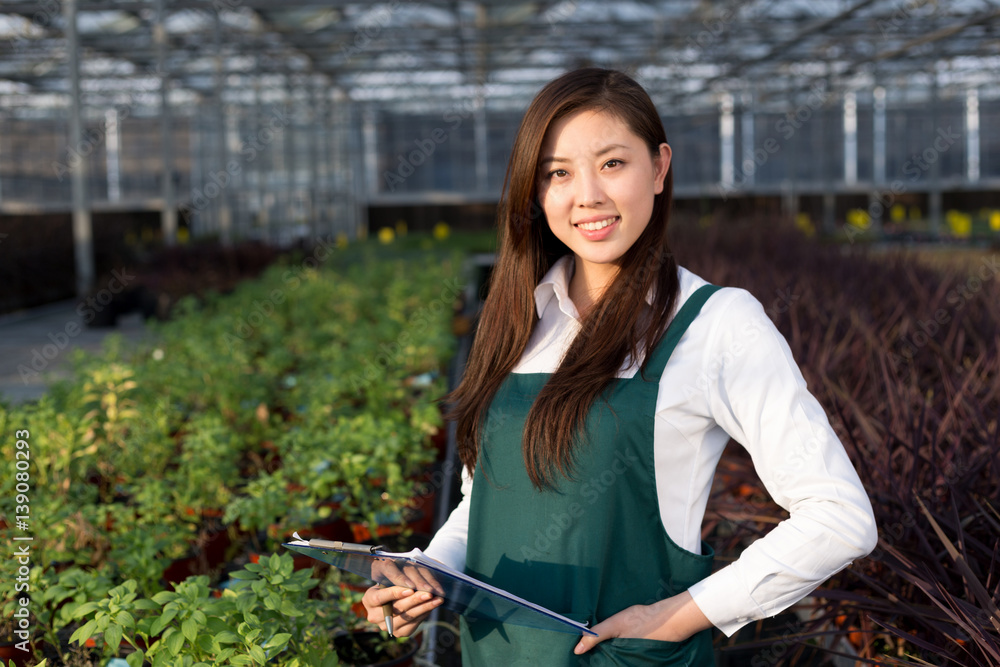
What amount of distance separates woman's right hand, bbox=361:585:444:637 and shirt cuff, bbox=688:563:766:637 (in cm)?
34

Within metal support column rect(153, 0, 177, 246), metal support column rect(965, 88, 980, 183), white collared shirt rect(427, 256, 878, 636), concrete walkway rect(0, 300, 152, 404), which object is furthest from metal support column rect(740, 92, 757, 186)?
white collared shirt rect(427, 256, 878, 636)

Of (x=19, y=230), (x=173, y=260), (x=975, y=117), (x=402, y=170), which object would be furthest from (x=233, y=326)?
(x=975, y=117)

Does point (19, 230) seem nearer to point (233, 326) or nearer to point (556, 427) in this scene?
point (233, 326)

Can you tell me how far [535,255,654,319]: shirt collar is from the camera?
1391mm

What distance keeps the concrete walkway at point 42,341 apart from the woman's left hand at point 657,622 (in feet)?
10.8

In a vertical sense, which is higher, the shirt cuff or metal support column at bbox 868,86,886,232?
metal support column at bbox 868,86,886,232

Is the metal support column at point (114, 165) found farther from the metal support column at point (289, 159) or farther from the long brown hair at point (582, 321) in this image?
the long brown hair at point (582, 321)

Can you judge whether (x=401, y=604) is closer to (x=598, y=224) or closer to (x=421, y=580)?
(x=421, y=580)

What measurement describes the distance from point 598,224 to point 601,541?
44 centimetres

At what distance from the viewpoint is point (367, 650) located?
197 cm

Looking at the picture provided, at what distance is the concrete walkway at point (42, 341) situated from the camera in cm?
558

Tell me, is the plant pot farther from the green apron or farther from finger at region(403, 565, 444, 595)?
finger at region(403, 565, 444, 595)

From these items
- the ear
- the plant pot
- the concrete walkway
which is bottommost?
the plant pot

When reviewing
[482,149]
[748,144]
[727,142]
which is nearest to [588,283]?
[482,149]
